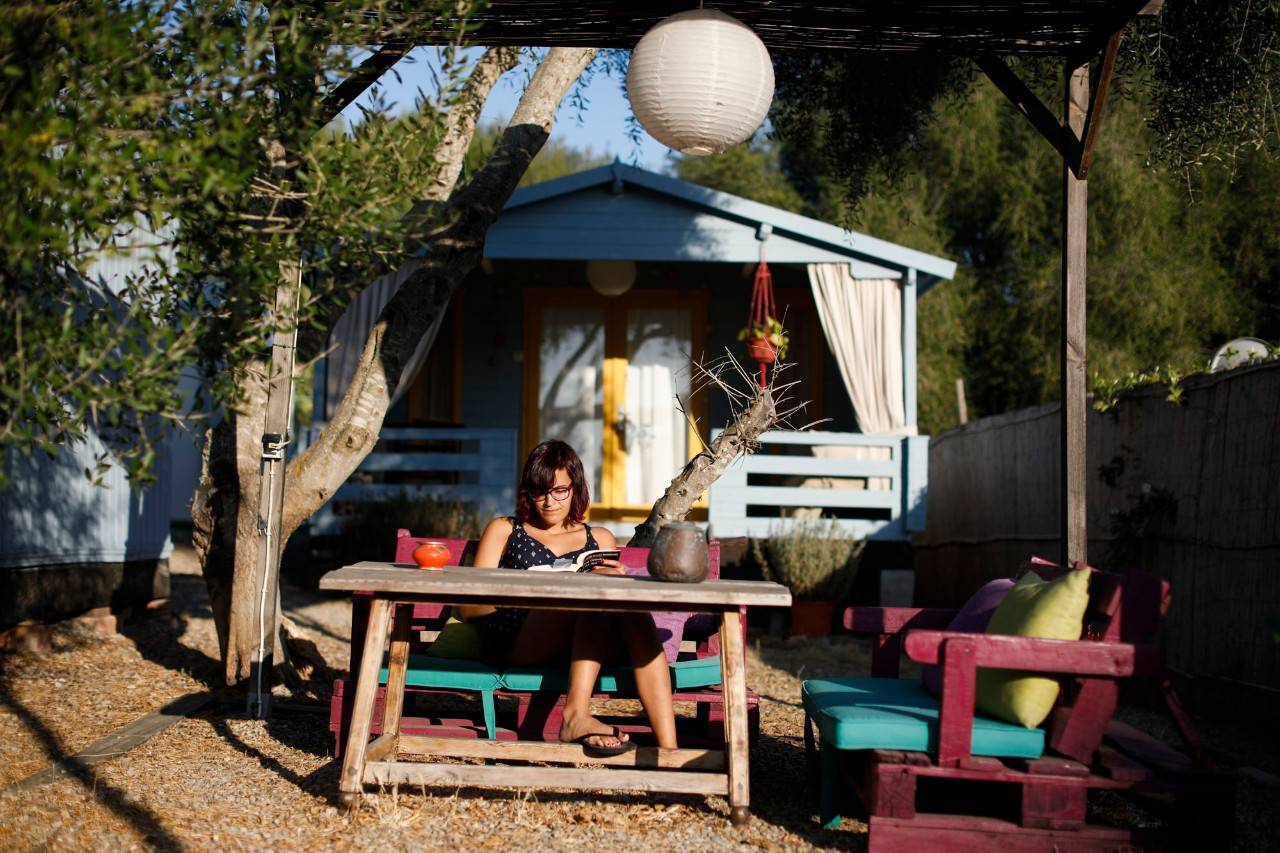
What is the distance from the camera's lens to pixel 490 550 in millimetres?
4660

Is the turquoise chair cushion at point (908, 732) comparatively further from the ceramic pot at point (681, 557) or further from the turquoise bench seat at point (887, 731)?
the ceramic pot at point (681, 557)

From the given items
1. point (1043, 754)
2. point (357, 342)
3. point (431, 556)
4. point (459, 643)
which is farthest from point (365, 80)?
point (357, 342)

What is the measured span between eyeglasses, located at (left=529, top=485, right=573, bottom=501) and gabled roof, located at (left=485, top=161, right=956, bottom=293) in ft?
19.8

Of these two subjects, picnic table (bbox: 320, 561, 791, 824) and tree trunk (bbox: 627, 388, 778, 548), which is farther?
tree trunk (bbox: 627, 388, 778, 548)

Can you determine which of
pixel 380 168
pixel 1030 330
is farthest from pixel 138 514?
pixel 1030 330

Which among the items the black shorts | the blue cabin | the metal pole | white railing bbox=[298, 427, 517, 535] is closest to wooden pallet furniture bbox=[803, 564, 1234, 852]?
the black shorts

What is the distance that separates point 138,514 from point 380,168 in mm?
6617

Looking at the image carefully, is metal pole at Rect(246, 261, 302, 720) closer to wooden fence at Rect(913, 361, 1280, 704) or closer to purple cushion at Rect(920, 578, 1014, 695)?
purple cushion at Rect(920, 578, 1014, 695)

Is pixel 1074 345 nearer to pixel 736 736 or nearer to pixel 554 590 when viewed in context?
pixel 736 736

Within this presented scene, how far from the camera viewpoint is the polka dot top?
473 centimetres

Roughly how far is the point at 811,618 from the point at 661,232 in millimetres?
3462

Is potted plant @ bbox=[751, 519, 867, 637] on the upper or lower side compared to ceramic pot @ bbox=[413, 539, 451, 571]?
lower

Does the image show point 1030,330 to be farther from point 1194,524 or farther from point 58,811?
point 58,811

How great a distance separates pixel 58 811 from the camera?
3.96 meters
